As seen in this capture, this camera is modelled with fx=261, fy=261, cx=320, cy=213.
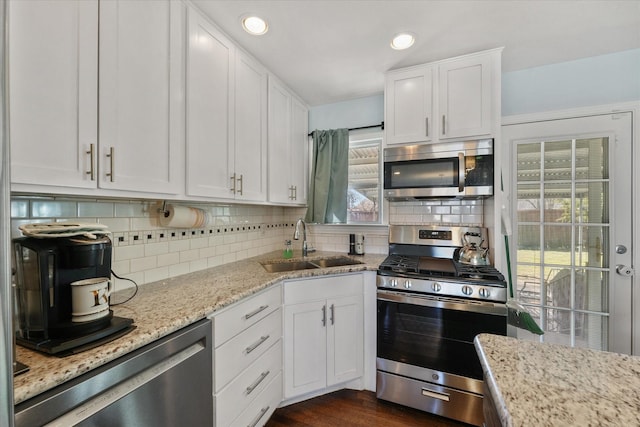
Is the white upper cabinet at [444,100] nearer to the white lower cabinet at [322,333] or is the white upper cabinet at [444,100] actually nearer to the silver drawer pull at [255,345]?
the white lower cabinet at [322,333]

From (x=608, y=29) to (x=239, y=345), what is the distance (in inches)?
116

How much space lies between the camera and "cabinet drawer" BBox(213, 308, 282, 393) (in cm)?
120

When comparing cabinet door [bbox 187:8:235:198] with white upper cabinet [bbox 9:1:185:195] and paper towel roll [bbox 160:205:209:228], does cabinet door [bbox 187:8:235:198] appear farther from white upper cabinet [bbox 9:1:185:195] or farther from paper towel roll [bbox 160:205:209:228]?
paper towel roll [bbox 160:205:209:228]

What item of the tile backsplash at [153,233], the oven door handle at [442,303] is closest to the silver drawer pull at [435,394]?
the oven door handle at [442,303]

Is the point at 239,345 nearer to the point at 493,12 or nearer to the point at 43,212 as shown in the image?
the point at 43,212

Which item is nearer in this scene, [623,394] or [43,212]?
[623,394]

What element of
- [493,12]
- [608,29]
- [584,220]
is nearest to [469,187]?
[584,220]

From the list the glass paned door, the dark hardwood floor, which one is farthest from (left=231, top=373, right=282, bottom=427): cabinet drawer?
the glass paned door

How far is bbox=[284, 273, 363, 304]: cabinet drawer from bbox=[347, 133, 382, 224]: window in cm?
85

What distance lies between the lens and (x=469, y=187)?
1.93 meters

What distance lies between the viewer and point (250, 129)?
1.92 m

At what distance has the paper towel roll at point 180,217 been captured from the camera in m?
1.55

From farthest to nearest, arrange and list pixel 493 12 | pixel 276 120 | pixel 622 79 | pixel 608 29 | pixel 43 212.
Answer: pixel 276 120, pixel 622 79, pixel 608 29, pixel 493 12, pixel 43 212

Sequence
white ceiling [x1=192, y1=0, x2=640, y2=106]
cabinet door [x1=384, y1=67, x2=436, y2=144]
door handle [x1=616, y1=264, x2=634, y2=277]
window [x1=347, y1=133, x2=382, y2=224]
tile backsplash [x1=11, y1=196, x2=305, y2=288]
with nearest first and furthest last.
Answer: tile backsplash [x1=11, y1=196, x2=305, y2=288]
white ceiling [x1=192, y1=0, x2=640, y2=106]
door handle [x1=616, y1=264, x2=634, y2=277]
cabinet door [x1=384, y1=67, x2=436, y2=144]
window [x1=347, y1=133, x2=382, y2=224]
